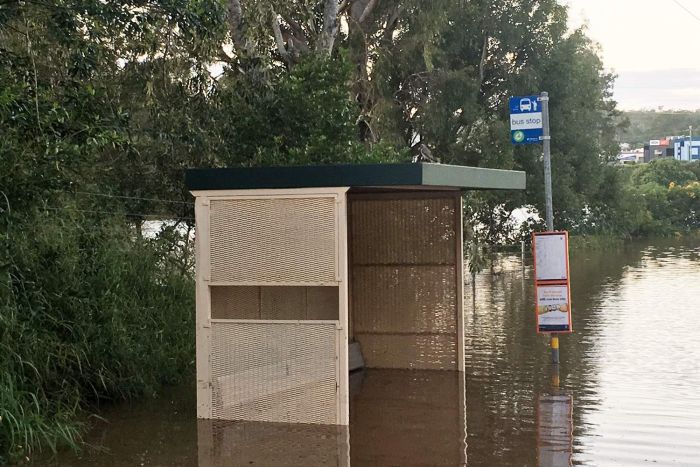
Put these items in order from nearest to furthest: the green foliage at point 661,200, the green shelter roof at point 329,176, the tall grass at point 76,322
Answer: the tall grass at point 76,322 → the green shelter roof at point 329,176 → the green foliage at point 661,200

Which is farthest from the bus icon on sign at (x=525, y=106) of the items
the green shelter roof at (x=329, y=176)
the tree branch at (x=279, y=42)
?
the tree branch at (x=279, y=42)

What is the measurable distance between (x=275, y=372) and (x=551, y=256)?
14.5 ft

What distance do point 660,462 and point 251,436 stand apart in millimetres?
3737

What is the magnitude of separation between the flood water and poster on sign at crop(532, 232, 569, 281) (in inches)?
50.4

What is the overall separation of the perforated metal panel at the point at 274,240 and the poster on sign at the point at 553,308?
158 inches

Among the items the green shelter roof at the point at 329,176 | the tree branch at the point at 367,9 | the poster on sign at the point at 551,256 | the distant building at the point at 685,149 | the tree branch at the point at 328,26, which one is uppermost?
the distant building at the point at 685,149

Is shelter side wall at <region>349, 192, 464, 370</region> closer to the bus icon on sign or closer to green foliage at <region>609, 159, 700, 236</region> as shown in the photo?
the bus icon on sign

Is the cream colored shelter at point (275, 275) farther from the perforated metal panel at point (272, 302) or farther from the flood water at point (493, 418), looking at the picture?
the flood water at point (493, 418)

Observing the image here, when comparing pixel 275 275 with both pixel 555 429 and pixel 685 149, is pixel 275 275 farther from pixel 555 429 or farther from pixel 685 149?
pixel 685 149

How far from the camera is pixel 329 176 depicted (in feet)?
34.0

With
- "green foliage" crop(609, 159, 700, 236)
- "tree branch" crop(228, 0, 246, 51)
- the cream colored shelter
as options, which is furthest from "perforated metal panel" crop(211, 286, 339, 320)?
"green foliage" crop(609, 159, 700, 236)

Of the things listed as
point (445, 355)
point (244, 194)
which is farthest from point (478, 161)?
point (244, 194)

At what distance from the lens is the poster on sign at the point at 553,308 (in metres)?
13.4

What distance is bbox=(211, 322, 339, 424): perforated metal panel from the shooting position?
10.5 m
